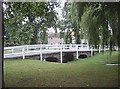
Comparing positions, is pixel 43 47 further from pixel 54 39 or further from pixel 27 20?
pixel 27 20

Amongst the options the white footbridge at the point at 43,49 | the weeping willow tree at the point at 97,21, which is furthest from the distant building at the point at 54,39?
the weeping willow tree at the point at 97,21

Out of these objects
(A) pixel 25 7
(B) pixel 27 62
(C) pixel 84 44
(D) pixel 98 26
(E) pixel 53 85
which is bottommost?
(E) pixel 53 85

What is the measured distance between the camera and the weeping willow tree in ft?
14.3

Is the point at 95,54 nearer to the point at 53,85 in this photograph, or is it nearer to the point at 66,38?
the point at 66,38

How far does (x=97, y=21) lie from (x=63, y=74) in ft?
3.19

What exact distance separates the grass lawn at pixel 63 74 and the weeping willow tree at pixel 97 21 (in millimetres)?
236

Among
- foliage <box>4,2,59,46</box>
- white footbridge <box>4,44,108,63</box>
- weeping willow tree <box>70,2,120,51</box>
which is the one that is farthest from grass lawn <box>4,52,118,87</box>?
foliage <box>4,2,59,46</box>

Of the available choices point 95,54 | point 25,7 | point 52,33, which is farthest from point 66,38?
point 25,7

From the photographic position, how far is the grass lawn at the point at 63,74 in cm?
436

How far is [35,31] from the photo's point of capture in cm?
442

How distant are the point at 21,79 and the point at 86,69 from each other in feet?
3.33

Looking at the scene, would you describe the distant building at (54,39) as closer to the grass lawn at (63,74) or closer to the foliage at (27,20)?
the foliage at (27,20)

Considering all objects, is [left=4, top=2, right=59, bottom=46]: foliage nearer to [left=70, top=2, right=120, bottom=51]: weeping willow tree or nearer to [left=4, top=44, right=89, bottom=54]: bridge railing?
[left=4, top=44, right=89, bottom=54]: bridge railing

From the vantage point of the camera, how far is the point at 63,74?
4383mm
